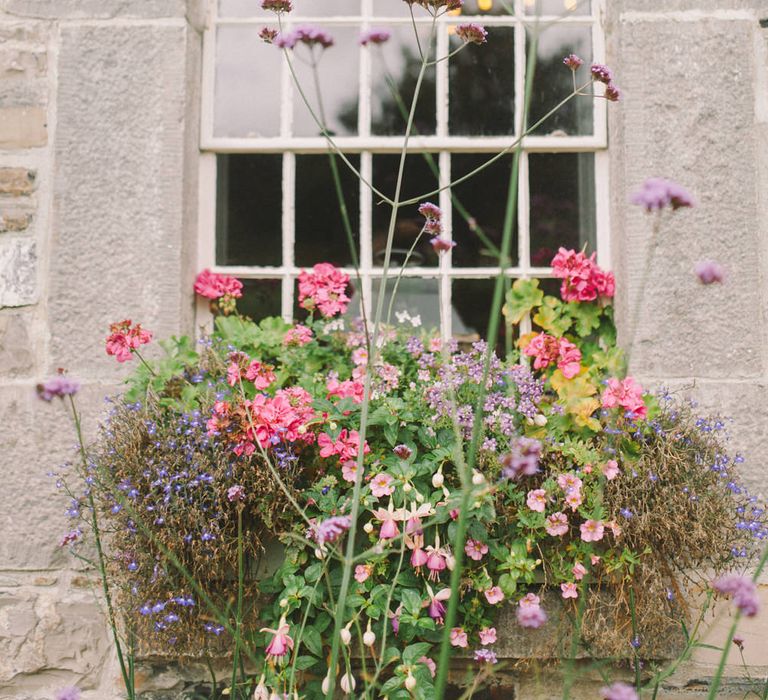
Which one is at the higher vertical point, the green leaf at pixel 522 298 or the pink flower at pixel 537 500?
the green leaf at pixel 522 298

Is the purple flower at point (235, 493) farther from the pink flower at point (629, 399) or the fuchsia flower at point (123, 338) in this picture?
the pink flower at point (629, 399)

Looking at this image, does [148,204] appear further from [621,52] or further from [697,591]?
[697,591]

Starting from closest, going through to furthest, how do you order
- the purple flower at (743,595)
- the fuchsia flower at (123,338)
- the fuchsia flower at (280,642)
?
the purple flower at (743,595), the fuchsia flower at (280,642), the fuchsia flower at (123,338)

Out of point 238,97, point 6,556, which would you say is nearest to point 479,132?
point 238,97

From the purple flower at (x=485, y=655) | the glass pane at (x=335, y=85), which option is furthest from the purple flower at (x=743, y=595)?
the glass pane at (x=335, y=85)

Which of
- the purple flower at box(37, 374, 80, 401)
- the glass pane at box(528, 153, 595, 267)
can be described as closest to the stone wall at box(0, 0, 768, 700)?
the glass pane at box(528, 153, 595, 267)

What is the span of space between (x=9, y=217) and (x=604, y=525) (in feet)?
6.77

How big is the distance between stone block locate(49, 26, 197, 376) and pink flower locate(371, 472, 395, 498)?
2.94 ft

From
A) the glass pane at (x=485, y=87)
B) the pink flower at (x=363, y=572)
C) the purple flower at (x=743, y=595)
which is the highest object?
the glass pane at (x=485, y=87)

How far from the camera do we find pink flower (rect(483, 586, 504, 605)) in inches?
82.8

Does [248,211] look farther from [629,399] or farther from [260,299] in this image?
[629,399]

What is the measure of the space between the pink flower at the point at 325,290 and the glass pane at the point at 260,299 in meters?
0.13

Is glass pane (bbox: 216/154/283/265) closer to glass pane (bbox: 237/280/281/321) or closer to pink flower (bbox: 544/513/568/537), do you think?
glass pane (bbox: 237/280/281/321)

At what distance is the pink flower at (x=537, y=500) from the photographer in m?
2.12
